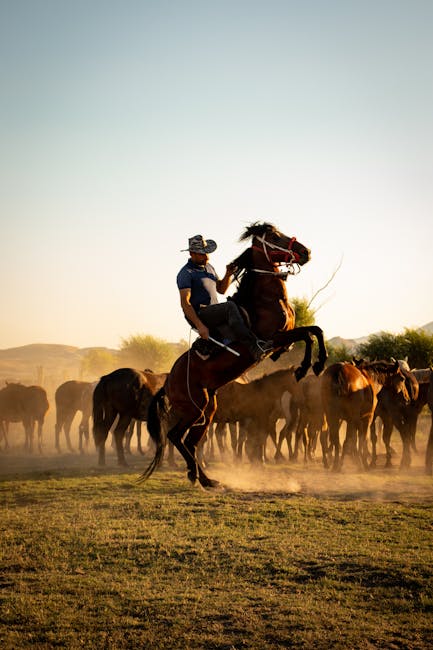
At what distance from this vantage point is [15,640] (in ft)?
23.8

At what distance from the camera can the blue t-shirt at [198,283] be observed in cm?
924

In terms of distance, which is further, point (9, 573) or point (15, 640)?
point (9, 573)

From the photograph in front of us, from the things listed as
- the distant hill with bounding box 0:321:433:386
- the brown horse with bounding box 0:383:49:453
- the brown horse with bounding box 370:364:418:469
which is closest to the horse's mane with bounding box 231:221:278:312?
the brown horse with bounding box 370:364:418:469

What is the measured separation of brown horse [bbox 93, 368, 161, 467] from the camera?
20891 millimetres

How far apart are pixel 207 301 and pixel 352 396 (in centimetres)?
975

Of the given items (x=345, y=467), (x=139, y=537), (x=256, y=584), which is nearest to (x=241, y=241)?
(x=256, y=584)

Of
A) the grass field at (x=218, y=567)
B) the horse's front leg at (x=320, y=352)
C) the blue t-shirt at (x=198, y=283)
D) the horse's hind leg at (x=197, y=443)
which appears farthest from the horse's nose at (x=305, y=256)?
the grass field at (x=218, y=567)

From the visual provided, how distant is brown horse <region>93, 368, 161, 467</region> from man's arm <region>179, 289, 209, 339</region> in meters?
12.0

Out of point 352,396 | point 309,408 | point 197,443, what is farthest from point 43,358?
point 197,443

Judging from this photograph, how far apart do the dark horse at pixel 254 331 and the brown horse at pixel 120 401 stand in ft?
36.7

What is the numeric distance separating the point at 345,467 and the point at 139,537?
32.9 feet

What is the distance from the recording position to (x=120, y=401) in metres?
21.0

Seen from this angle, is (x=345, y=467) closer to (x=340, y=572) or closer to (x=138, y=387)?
(x=138, y=387)

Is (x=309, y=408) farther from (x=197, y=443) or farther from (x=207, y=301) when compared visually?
(x=207, y=301)
